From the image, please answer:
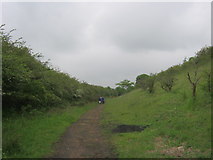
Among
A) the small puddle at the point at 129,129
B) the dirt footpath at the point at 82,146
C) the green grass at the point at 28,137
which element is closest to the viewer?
the green grass at the point at 28,137

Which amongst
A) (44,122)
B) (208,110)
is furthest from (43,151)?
(208,110)

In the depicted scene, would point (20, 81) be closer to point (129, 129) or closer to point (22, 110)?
point (22, 110)

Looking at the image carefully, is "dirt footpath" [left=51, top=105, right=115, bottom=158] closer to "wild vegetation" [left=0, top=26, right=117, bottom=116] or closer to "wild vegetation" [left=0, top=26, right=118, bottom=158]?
"wild vegetation" [left=0, top=26, right=118, bottom=158]

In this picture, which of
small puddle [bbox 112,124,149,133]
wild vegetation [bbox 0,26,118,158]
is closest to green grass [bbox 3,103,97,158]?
wild vegetation [bbox 0,26,118,158]

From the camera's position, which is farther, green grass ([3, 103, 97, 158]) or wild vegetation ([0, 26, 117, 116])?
wild vegetation ([0, 26, 117, 116])

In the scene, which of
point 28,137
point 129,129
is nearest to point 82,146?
point 28,137

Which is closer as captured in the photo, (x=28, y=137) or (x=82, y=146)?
(x=82, y=146)

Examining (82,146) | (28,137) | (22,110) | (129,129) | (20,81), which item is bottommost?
(82,146)

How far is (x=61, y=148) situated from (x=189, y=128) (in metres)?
5.69

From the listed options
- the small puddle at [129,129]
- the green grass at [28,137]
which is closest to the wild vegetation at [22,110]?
the green grass at [28,137]

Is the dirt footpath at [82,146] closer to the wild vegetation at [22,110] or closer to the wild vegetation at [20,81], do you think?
the wild vegetation at [22,110]

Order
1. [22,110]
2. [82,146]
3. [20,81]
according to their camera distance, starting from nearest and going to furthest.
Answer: [82,146] → [20,81] → [22,110]

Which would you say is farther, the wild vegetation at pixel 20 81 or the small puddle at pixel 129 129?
the small puddle at pixel 129 129

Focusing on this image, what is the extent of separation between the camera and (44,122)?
36.7 feet
